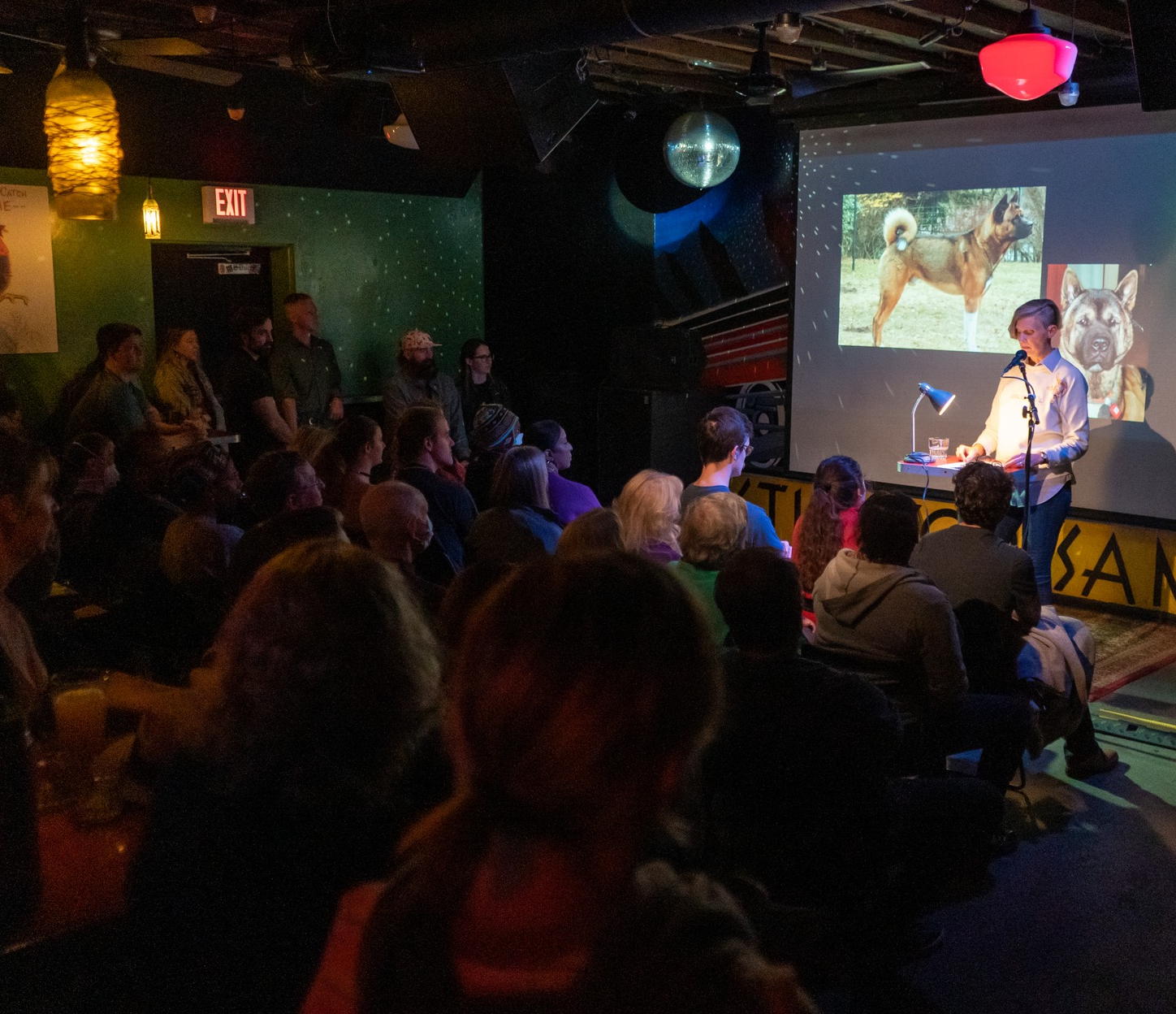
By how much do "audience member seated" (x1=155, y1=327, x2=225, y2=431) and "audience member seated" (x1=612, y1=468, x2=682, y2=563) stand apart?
141 inches

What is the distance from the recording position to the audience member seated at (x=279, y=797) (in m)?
1.37

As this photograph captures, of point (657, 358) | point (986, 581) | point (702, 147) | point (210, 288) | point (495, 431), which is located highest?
point (702, 147)

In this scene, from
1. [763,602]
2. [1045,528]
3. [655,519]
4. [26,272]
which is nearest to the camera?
[763,602]

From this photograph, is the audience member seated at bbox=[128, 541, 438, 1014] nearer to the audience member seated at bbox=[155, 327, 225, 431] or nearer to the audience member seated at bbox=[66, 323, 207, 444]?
the audience member seated at bbox=[66, 323, 207, 444]

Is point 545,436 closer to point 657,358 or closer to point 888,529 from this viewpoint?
point 888,529

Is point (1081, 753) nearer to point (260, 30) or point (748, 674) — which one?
point (748, 674)

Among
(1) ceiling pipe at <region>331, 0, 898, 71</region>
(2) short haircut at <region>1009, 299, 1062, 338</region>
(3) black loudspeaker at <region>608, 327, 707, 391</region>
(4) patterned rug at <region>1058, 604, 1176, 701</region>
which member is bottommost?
(4) patterned rug at <region>1058, 604, 1176, 701</region>

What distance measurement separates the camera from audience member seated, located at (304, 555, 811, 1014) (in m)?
0.86

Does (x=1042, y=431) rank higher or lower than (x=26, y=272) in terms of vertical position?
lower

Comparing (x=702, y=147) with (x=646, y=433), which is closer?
(x=702, y=147)

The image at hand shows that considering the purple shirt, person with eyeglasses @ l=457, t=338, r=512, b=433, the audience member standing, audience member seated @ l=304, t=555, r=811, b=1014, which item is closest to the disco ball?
person with eyeglasses @ l=457, t=338, r=512, b=433

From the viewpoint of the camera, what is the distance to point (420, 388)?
7.36m

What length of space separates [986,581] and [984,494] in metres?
0.29

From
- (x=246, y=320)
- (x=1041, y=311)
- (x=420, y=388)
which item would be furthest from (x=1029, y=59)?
(x=246, y=320)
